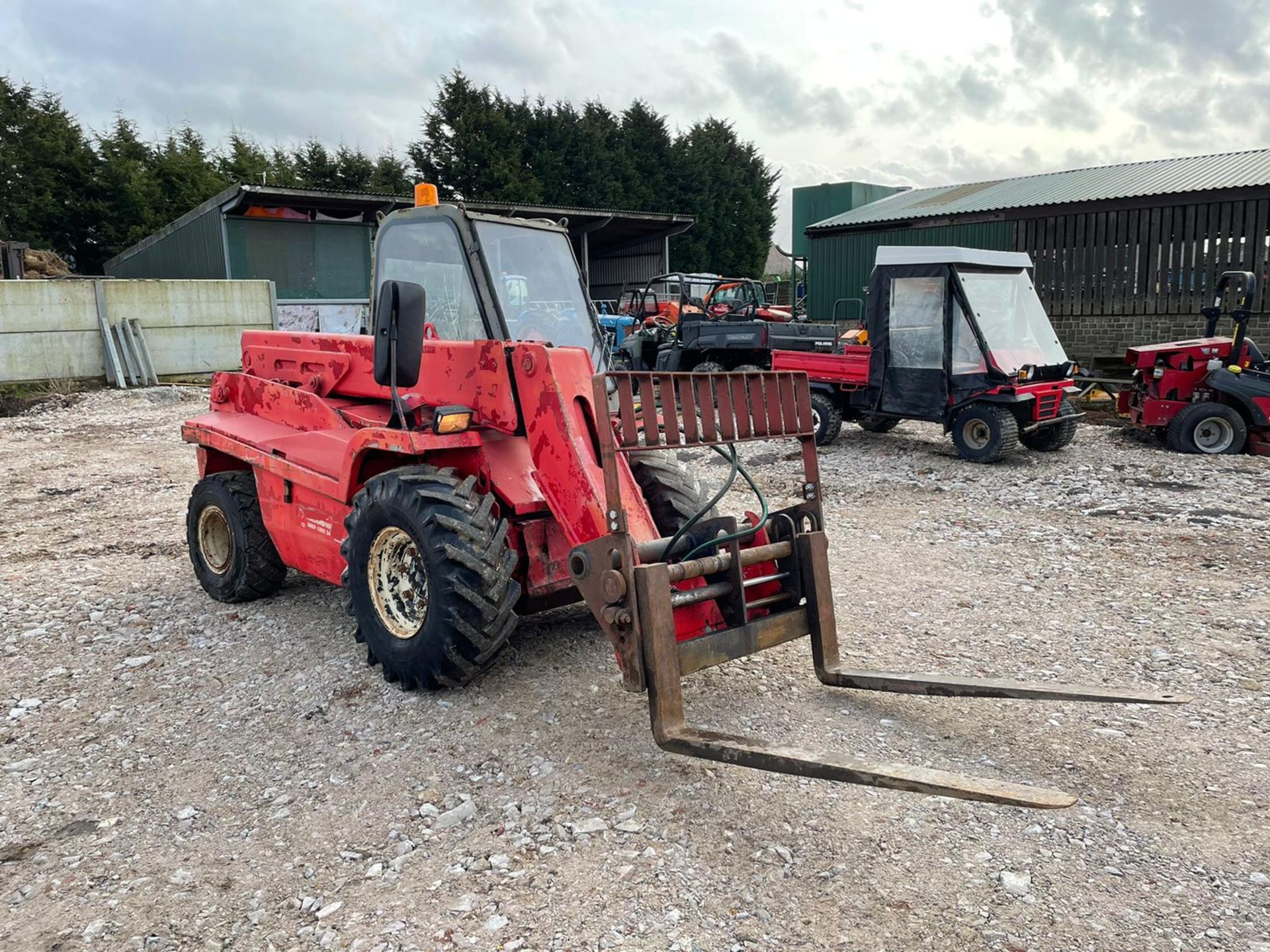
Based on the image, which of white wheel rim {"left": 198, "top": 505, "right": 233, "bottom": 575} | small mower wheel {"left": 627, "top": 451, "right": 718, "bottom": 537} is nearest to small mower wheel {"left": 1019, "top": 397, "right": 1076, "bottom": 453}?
small mower wheel {"left": 627, "top": 451, "right": 718, "bottom": 537}

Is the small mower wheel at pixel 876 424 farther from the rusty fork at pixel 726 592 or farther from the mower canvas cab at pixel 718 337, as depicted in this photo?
the rusty fork at pixel 726 592

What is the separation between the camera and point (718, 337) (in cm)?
1287

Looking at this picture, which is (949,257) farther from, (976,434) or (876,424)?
(876,424)

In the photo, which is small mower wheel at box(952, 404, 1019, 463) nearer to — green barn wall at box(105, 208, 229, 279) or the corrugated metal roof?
the corrugated metal roof

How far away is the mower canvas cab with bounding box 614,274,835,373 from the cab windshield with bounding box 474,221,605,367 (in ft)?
19.4

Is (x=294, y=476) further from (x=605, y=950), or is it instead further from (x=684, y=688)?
(x=605, y=950)

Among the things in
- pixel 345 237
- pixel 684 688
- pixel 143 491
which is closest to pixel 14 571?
pixel 143 491

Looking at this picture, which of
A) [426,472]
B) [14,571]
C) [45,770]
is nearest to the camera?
[45,770]

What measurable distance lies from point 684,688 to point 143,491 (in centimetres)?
664

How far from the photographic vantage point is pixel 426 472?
397 centimetres

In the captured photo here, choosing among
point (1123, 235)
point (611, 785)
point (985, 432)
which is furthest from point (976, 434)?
point (1123, 235)

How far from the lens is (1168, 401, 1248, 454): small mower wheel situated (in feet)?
30.8

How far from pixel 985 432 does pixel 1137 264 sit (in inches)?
372

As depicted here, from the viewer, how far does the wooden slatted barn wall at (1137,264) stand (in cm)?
1562
